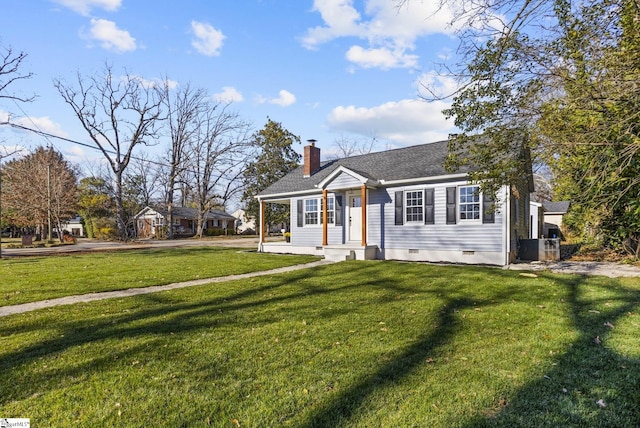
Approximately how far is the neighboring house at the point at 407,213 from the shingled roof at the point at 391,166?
5 centimetres

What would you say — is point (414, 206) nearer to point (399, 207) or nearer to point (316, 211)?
point (399, 207)

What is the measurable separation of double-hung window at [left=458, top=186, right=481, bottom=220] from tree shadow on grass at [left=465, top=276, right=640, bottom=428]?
751cm

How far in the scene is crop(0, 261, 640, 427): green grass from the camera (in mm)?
2797

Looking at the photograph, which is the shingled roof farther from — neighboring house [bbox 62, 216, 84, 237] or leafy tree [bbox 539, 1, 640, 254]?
neighboring house [bbox 62, 216, 84, 237]

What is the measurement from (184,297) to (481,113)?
6906 mm

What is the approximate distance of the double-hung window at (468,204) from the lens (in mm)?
12219

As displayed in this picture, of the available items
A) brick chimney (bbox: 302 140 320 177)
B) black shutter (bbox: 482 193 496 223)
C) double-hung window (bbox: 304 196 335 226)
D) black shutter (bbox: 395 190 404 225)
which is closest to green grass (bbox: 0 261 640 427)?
black shutter (bbox: 482 193 496 223)

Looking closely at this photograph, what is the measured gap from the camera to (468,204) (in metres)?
12.4

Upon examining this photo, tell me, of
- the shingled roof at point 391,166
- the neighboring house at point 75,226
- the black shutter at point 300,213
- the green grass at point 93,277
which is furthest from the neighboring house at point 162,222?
the green grass at point 93,277

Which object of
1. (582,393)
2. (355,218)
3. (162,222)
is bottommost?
(582,393)

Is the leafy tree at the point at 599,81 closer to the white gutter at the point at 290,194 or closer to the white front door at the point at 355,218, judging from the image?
the white front door at the point at 355,218

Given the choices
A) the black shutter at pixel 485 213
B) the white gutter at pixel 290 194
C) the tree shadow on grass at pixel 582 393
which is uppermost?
the white gutter at pixel 290 194

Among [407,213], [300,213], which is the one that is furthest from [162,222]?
[407,213]

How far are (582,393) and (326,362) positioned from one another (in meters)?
2.32
